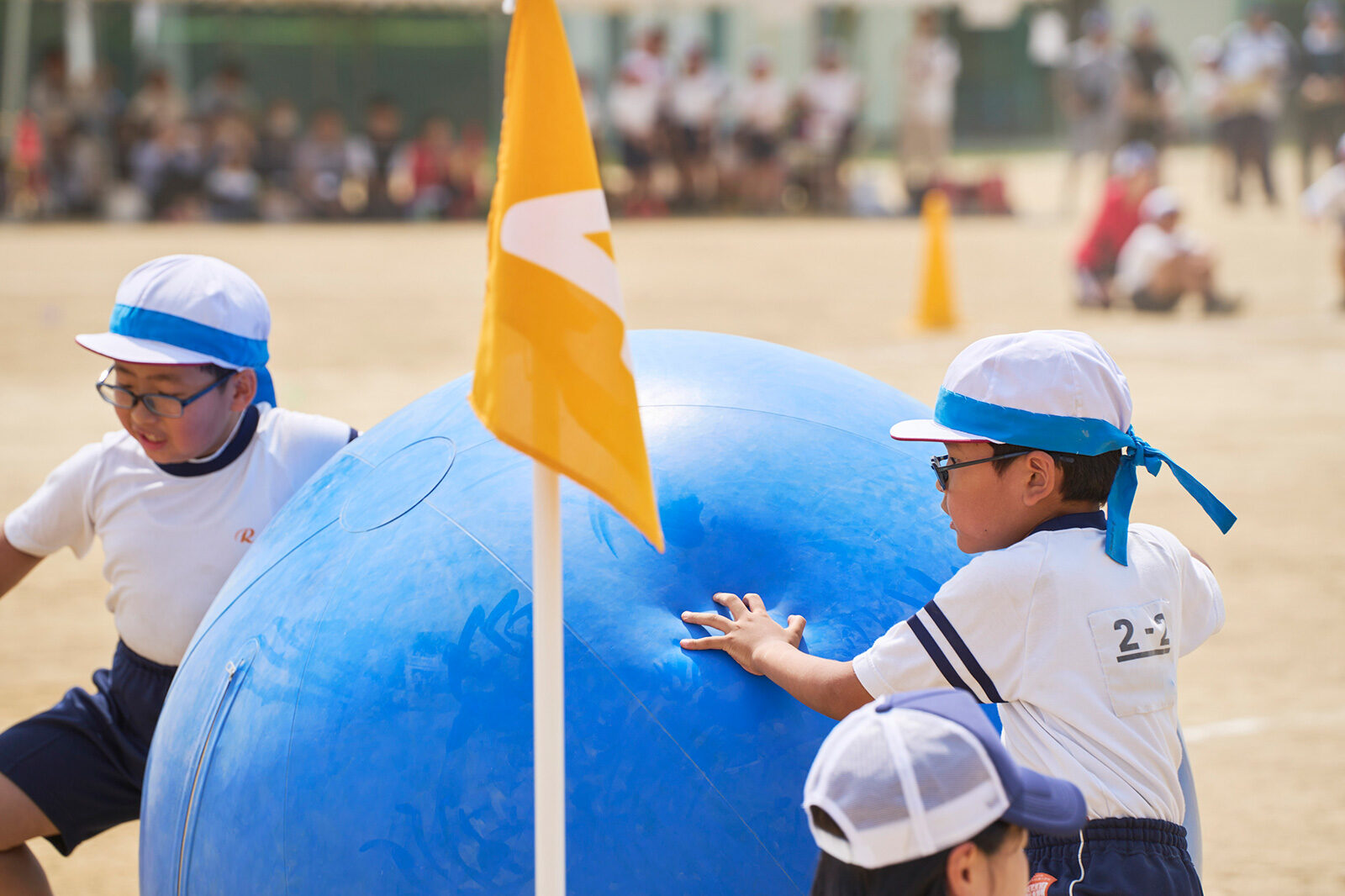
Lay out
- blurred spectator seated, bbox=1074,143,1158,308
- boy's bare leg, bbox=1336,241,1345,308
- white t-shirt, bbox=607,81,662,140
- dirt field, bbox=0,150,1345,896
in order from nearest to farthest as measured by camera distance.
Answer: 1. dirt field, bbox=0,150,1345,896
2. blurred spectator seated, bbox=1074,143,1158,308
3. boy's bare leg, bbox=1336,241,1345,308
4. white t-shirt, bbox=607,81,662,140

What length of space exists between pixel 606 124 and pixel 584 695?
23722 mm

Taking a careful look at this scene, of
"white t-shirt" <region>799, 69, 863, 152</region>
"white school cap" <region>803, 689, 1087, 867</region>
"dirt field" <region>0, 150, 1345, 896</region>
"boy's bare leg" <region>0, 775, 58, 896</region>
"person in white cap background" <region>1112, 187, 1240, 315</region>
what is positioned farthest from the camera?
"white t-shirt" <region>799, 69, 863, 152</region>

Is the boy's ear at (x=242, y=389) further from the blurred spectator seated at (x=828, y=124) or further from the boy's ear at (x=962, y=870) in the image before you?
the blurred spectator seated at (x=828, y=124)

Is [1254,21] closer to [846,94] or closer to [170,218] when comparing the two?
[846,94]

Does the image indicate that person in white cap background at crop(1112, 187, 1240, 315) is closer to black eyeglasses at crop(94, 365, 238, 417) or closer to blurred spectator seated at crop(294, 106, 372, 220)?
black eyeglasses at crop(94, 365, 238, 417)

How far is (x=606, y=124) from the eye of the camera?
2558cm

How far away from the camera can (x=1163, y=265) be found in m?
14.3

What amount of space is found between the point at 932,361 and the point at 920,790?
10.1 m

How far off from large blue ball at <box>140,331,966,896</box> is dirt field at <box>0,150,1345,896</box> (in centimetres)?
165

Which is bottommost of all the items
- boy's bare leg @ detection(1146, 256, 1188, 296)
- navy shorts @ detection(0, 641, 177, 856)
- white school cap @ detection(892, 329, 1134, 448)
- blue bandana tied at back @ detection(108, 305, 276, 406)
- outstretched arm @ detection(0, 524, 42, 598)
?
navy shorts @ detection(0, 641, 177, 856)

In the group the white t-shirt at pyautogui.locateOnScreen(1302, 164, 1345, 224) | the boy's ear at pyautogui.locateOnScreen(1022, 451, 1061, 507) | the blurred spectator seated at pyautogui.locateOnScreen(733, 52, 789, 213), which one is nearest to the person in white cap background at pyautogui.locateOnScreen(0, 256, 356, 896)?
the boy's ear at pyautogui.locateOnScreen(1022, 451, 1061, 507)

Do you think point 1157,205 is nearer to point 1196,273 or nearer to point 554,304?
point 1196,273

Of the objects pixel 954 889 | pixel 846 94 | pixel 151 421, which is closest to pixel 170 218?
pixel 846 94

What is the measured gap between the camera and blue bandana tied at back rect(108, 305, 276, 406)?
10.9ft
